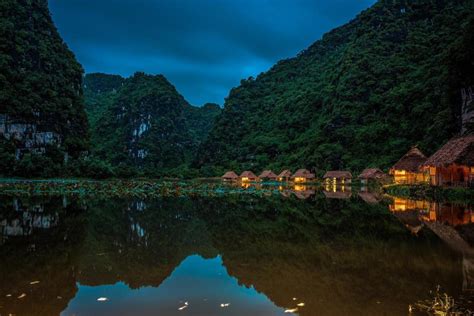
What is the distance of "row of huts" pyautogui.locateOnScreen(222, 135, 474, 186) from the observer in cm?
2406

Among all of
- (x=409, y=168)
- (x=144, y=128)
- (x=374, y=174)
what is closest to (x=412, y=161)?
(x=409, y=168)

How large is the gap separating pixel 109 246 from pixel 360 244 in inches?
233

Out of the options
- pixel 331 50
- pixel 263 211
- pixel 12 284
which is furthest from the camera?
pixel 331 50

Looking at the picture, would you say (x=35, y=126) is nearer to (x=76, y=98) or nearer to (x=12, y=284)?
(x=76, y=98)

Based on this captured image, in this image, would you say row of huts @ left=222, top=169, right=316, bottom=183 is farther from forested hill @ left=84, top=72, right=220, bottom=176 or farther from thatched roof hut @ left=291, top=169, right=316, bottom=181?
forested hill @ left=84, top=72, right=220, bottom=176

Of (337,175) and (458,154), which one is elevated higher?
(458,154)

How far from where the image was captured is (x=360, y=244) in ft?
30.7

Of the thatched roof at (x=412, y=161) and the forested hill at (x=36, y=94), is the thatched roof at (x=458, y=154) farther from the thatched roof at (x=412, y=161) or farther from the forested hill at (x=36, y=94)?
the forested hill at (x=36, y=94)

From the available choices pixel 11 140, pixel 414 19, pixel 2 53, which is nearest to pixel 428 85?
pixel 414 19

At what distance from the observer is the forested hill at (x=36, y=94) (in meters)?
56.3

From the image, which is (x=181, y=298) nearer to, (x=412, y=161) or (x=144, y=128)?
(x=412, y=161)

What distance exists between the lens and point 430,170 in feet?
93.3

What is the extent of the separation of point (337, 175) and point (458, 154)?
34455mm

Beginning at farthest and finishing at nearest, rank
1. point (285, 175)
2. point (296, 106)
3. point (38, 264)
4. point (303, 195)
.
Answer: point (296, 106) → point (285, 175) → point (303, 195) → point (38, 264)
